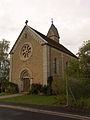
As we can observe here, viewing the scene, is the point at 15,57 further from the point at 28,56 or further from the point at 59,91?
the point at 59,91

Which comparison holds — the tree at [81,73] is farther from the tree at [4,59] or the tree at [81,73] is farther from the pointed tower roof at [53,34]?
the tree at [4,59]

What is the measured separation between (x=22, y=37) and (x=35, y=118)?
2313cm

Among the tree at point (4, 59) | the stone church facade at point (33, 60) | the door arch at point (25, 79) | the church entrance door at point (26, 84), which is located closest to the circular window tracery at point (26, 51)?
the stone church facade at point (33, 60)

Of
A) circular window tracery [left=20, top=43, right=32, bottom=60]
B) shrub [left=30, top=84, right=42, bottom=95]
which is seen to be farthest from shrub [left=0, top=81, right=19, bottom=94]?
circular window tracery [left=20, top=43, right=32, bottom=60]

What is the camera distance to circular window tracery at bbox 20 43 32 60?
31909 millimetres

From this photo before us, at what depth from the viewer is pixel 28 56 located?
32.0m

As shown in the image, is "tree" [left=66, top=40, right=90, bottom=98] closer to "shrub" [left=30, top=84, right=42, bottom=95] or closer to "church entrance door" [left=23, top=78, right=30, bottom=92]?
"shrub" [left=30, top=84, right=42, bottom=95]

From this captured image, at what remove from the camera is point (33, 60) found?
102 feet

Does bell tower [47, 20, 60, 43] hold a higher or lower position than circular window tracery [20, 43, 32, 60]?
higher

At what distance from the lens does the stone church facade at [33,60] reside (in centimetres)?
2978

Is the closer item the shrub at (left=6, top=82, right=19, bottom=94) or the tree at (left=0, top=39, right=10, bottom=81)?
the shrub at (left=6, top=82, right=19, bottom=94)

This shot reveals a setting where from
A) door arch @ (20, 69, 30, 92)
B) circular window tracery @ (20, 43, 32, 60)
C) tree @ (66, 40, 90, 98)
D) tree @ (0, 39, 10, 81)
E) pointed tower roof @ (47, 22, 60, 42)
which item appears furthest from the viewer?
tree @ (0, 39, 10, 81)

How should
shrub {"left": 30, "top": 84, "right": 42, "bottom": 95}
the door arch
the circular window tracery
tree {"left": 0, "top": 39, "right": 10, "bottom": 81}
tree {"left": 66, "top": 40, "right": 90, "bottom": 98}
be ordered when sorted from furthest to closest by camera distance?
tree {"left": 0, "top": 39, "right": 10, "bottom": 81} → the door arch → the circular window tracery → shrub {"left": 30, "top": 84, "right": 42, "bottom": 95} → tree {"left": 66, "top": 40, "right": 90, "bottom": 98}

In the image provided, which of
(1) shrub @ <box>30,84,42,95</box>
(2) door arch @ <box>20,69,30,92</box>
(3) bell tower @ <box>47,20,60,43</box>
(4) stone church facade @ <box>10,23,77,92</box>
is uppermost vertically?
(3) bell tower @ <box>47,20,60,43</box>
